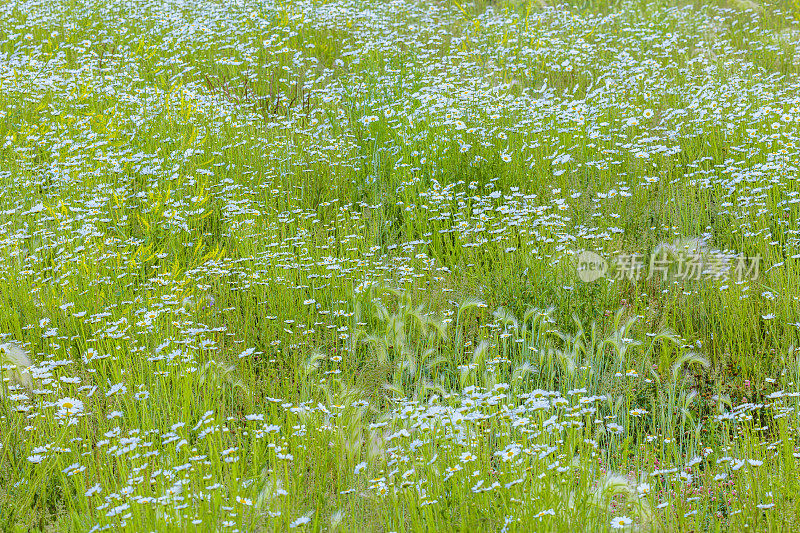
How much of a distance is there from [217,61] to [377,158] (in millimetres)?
2871

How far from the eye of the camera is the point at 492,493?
99.7 inches

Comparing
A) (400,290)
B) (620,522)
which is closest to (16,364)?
(400,290)

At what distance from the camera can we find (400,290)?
158 inches

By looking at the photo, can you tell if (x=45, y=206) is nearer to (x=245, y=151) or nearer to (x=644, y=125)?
(x=245, y=151)

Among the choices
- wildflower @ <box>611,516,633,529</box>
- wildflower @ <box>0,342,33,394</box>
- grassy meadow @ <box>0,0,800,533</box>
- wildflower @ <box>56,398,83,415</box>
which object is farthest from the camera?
wildflower @ <box>0,342,33,394</box>

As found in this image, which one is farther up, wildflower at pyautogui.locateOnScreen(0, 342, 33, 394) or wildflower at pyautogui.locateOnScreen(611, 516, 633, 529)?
wildflower at pyautogui.locateOnScreen(0, 342, 33, 394)

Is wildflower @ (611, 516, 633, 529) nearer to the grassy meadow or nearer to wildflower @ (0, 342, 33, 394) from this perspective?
the grassy meadow

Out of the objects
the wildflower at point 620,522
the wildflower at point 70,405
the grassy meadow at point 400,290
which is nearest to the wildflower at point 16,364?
the grassy meadow at point 400,290

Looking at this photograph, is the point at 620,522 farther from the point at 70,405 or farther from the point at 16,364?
the point at 16,364

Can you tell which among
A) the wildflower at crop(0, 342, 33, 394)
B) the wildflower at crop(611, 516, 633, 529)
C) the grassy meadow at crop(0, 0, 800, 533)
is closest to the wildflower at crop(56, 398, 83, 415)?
the grassy meadow at crop(0, 0, 800, 533)

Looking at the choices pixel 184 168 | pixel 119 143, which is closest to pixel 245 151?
pixel 184 168

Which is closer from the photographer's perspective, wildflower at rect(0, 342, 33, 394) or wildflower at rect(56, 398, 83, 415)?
wildflower at rect(56, 398, 83, 415)

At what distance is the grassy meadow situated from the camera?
8.59 ft

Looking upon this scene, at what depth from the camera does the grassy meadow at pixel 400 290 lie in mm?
2619
